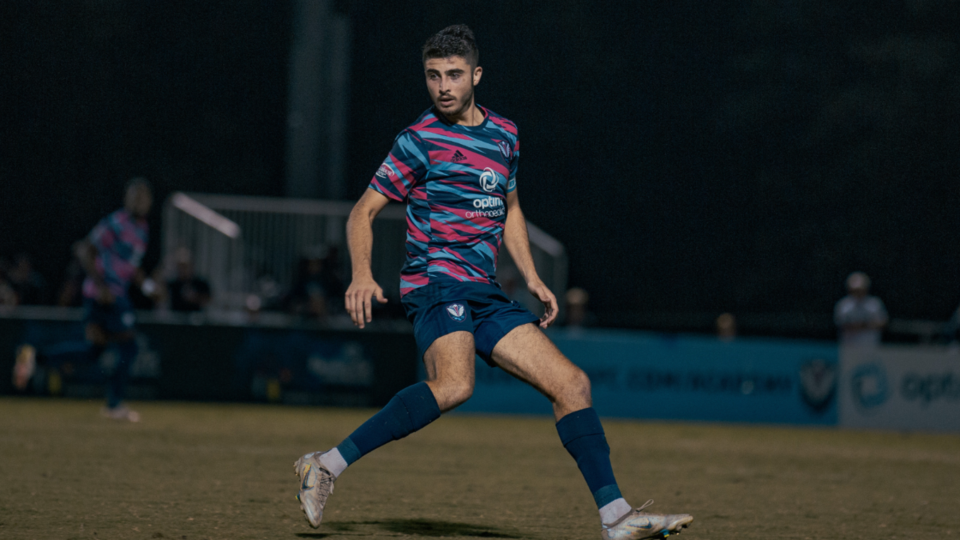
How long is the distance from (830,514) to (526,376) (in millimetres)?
2496

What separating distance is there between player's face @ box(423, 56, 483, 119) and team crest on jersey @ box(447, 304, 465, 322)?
83cm

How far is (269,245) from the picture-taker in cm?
1788

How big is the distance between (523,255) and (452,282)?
466 mm

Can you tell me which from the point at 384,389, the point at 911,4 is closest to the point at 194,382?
the point at 384,389

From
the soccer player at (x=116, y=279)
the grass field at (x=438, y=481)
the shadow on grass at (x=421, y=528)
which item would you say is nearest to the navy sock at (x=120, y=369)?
the soccer player at (x=116, y=279)

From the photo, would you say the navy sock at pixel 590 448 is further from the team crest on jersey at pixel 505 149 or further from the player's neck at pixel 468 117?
the player's neck at pixel 468 117

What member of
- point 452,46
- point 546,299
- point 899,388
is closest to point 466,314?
point 546,299

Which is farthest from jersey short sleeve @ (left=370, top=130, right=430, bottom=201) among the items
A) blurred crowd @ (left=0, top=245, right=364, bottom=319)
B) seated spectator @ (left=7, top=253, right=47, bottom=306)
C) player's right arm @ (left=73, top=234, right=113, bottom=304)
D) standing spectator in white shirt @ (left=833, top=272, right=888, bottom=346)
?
seated spectator @ (left=7, top=253, right=47, bottom=306)

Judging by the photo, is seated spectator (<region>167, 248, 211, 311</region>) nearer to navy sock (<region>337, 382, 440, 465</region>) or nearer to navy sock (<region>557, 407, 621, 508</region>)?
navy sock (<region>337, 382, 440, 465</region>)

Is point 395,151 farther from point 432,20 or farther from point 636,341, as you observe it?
point 432,20

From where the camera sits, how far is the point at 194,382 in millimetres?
15289

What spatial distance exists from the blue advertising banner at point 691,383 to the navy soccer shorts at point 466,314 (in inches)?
388

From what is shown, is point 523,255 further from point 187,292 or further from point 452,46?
point 187,292

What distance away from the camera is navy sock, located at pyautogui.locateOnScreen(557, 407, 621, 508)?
527 centimetres
